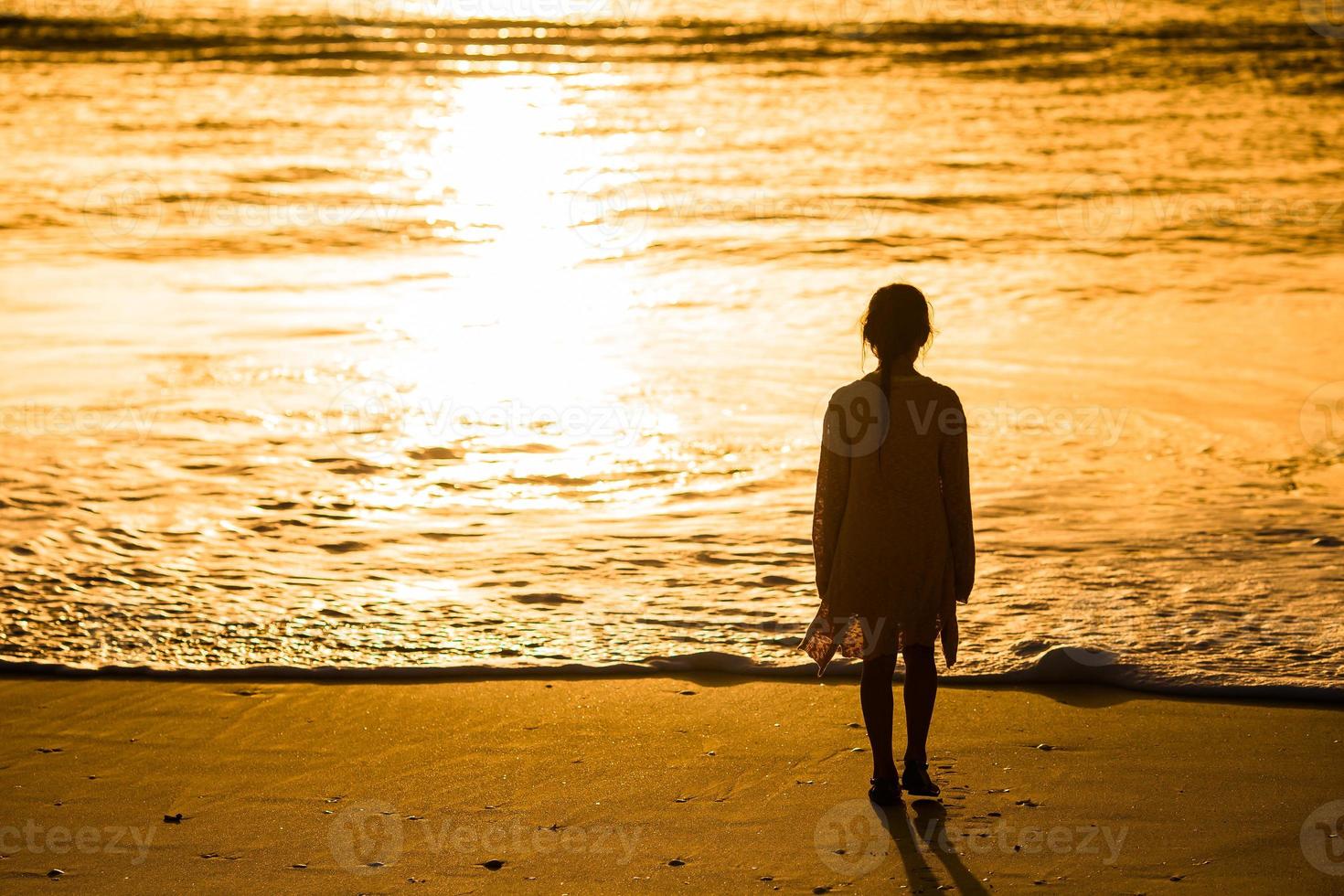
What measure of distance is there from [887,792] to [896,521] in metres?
0.83

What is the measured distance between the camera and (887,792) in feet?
15.4

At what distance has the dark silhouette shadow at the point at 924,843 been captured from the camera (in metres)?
4.25

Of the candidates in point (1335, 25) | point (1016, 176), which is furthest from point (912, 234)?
point (1335, 25)

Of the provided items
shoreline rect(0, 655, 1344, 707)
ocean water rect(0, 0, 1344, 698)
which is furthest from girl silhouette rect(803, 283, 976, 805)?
ocean water rect(0, 0, 1344, 698)

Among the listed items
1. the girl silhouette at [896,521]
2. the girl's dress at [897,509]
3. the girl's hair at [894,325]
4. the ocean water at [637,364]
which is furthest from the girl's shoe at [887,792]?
the ocean water at [637,364]

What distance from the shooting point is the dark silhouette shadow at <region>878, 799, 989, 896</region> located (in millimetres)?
4250

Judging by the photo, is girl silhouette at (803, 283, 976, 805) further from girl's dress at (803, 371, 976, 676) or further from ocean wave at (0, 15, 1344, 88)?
ocean wave at (0, 15, 1344, 88)

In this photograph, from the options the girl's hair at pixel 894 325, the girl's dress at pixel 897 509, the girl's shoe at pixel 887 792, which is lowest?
the girl's shoe at pixel 887 792

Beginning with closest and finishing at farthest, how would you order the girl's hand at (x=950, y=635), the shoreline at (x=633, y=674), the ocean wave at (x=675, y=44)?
the girl's hand at (x=950, y=635)
the shoreline at (x=633, y=674)
the ocean wave at (x=675, y=44)

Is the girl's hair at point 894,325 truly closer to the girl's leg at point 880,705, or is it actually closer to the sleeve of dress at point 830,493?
the sleeve of dress at point 830,493

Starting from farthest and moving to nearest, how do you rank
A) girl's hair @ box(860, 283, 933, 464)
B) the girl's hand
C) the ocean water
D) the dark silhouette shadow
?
1. the ocean water
2. the girl's hand
3. girl's hair @ box(860, 283, 933, 464)
4. the dark silhouette shadow

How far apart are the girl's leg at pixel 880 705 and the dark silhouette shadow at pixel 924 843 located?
0.43 ft

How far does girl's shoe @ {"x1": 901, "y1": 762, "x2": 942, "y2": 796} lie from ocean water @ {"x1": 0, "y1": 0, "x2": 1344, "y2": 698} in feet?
4.10

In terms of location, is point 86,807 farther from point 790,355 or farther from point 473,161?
point 473,161
